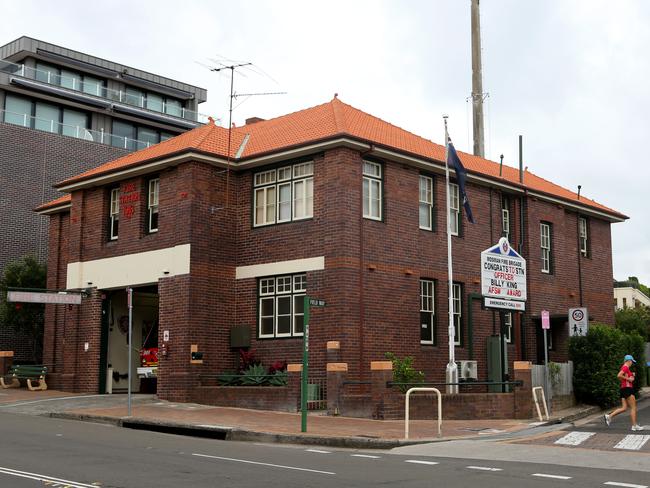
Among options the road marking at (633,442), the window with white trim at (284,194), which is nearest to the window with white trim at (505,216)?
the window with white trim at (284,194)

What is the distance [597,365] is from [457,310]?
4271 millimetres

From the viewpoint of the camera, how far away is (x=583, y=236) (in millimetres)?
31500

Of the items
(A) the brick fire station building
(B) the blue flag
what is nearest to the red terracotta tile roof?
(A) the brick fire station building

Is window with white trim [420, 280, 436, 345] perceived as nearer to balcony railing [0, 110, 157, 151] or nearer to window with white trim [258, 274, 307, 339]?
window with white trim [258, 274, 307, 339]

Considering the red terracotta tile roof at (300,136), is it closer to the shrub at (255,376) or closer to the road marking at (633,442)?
the shrub at (255,376)

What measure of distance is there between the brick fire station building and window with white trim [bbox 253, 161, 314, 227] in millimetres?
42

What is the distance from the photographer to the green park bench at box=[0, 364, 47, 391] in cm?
2675

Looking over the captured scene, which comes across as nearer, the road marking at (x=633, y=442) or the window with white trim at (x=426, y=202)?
the road marking at (x=633, y=442)

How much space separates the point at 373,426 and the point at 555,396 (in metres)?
6.40

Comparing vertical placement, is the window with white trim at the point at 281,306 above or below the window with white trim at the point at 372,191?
below

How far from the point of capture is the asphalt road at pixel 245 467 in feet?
33.4

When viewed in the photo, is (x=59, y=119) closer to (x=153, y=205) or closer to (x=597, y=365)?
(x=153, y=205)

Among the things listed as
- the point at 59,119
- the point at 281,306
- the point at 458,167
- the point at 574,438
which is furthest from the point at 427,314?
the point at 59,119

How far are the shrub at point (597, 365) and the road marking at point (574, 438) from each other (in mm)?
6080
